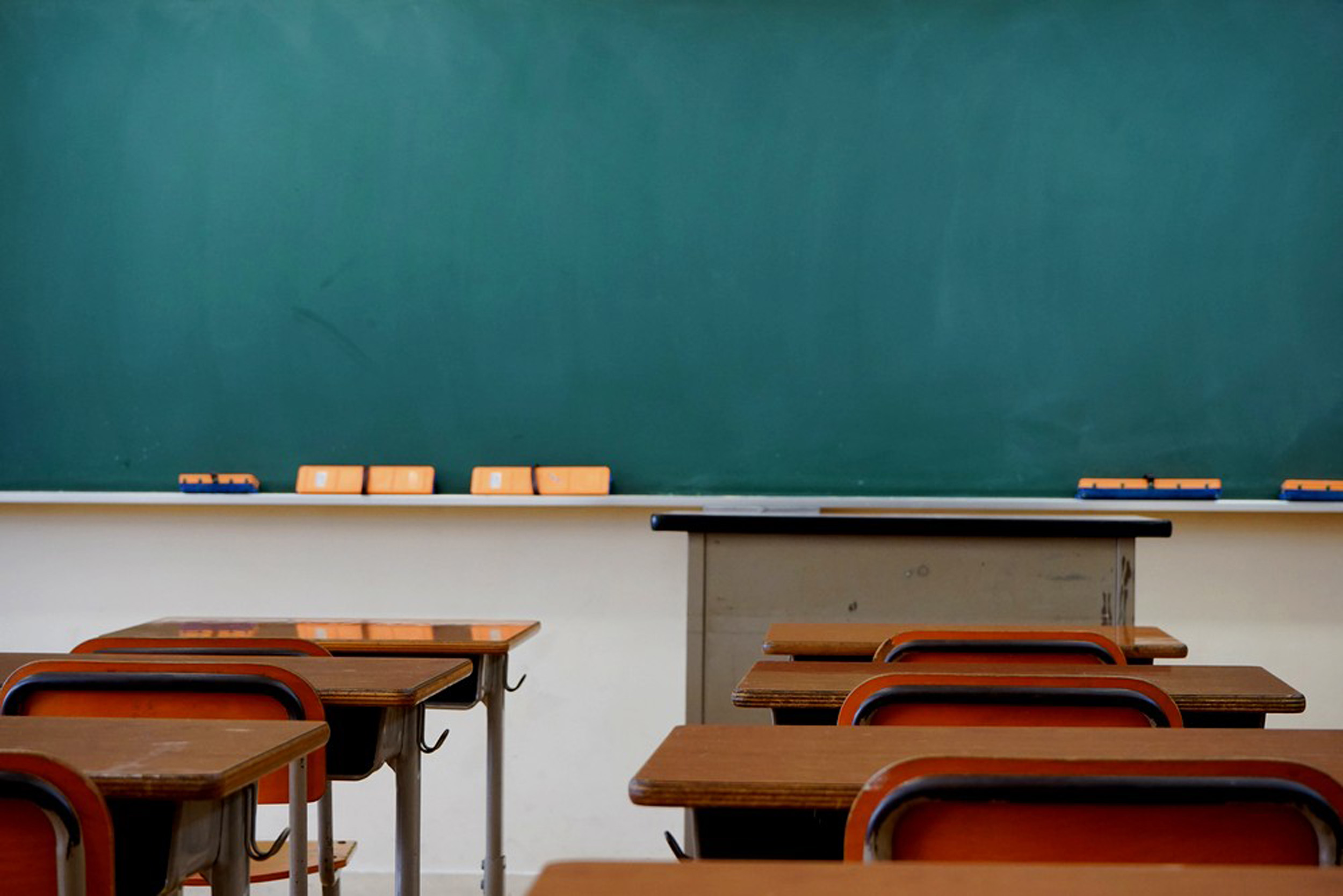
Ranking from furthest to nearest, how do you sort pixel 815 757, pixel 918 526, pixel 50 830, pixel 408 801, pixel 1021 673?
pixel 918 526 → pixel 408 801 → pixel 1021 673 → pixel 815 757 → pixel 50 830

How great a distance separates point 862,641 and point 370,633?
1091 millimetres

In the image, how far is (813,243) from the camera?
417 cm

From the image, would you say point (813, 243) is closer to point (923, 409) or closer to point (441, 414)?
point (923, 409)

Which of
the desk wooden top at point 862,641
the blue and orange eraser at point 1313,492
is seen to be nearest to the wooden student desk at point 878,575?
the desk wooden top at point 862,641

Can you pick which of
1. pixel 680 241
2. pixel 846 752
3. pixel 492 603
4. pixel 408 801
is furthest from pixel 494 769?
pixel 846 752

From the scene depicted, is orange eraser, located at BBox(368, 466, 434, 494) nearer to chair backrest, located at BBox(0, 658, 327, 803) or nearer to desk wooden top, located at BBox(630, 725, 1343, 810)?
chair backrest, located at BBox(0, 658, 327, 803)

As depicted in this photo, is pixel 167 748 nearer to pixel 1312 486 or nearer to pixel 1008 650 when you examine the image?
pixel 1008 650

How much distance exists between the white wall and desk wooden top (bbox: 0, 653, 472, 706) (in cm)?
179

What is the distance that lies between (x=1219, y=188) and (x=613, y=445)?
2043mm

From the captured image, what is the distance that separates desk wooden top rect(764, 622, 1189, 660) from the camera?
2.48 meters

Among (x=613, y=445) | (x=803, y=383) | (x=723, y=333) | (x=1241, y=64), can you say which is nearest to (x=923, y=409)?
(x=803, y=383)

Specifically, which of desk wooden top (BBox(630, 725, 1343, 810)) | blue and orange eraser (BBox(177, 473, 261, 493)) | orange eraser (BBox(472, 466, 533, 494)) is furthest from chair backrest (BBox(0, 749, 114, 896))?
blue and orange eraser (BBox(177, 473, 261, 493))

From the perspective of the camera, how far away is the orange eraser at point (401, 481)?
4160 millimetres

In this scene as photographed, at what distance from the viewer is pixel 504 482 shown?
4145 mm
